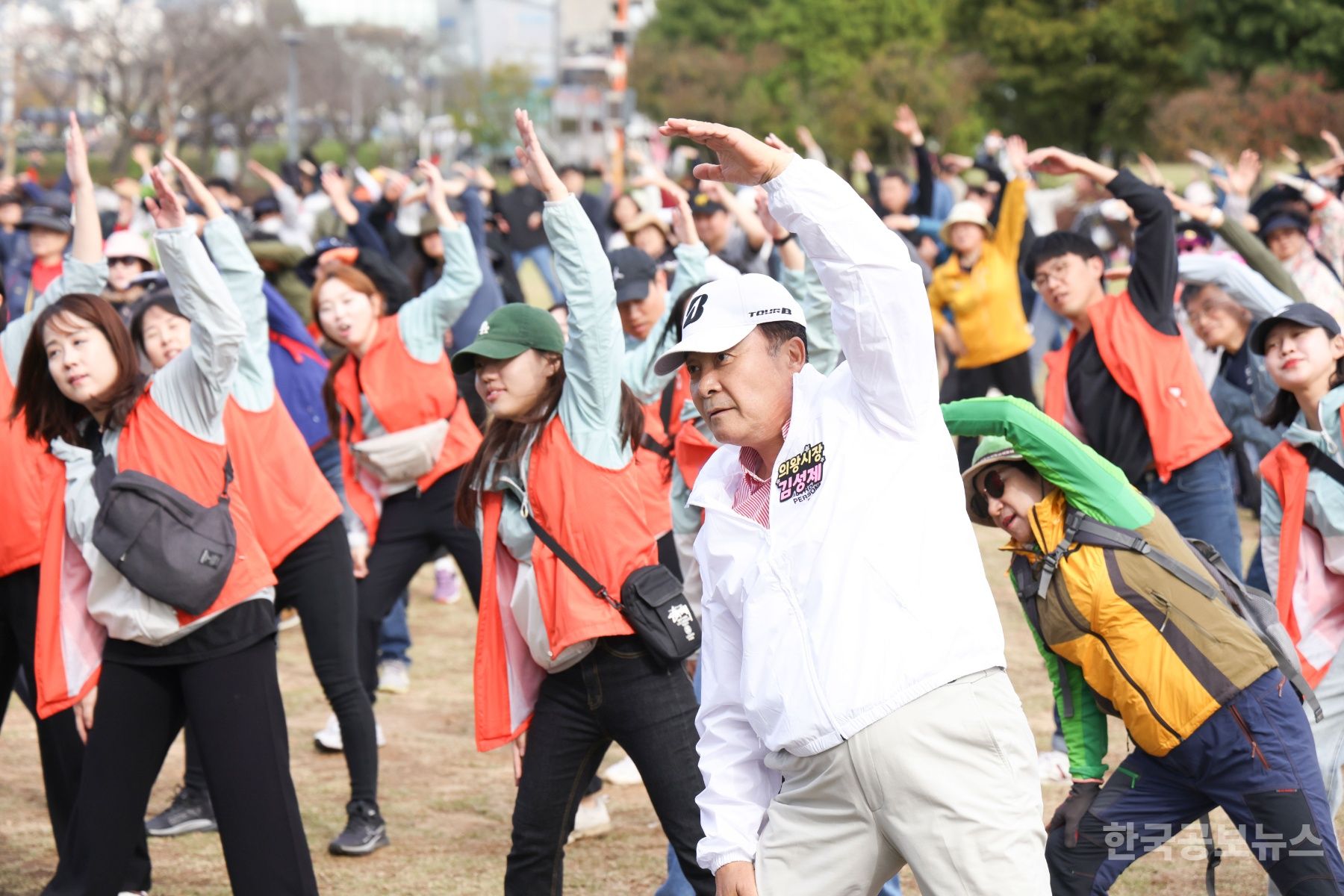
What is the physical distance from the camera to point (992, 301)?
985 cm

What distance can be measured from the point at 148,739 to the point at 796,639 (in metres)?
2.37

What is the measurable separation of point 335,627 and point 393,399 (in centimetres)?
116

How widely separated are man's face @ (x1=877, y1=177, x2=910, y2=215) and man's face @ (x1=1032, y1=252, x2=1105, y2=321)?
6528 millimetres

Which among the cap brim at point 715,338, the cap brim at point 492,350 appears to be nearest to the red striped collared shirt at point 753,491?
the cap brim at point 715,338

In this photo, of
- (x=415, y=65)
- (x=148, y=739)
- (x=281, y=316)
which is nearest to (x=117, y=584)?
(x=148, y=739)

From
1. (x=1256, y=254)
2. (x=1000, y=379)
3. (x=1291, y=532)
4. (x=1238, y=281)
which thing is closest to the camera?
(x=1291, y=532)

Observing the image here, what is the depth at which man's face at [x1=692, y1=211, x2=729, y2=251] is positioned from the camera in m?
8.95

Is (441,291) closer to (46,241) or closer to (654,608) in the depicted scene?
(654,608)

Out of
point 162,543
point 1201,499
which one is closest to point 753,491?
point 162,543

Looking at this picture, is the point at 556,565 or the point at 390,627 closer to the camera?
the point at 556,565

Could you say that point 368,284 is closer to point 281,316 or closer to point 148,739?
point 281,316

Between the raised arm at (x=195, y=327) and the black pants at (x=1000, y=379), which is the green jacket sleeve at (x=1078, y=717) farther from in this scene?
the black pants at (x=1000, y=379)

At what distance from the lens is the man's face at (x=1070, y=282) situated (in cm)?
604

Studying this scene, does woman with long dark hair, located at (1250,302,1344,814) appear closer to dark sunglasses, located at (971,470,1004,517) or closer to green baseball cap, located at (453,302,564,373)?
dark sunglasses, located at (971,470,1004,517)
